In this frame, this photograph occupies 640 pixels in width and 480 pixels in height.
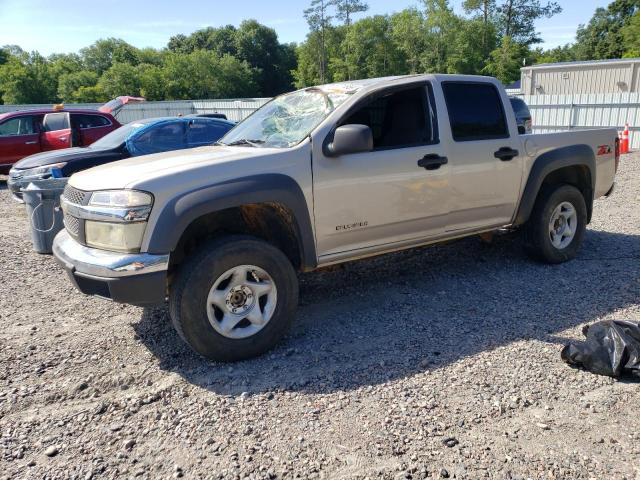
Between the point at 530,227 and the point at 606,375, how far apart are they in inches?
95.5

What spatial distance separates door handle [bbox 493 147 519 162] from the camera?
16.4ft

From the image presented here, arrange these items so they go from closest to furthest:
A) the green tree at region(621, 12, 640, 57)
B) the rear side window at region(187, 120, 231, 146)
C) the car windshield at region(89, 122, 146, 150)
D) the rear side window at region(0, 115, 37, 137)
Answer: the car windshield at region(89, 122, 146, 150), the rear side window at region(187, 120, 231, 146), the rear side window at region(0, 115, 37, 137), the green tree at region(621, 12, 640, 57)

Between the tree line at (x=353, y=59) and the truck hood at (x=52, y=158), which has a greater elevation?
the tree line at (x=353, y=59)

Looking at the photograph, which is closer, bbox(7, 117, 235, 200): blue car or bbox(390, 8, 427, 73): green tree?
bbox(7, 117, 235, 200): blue car

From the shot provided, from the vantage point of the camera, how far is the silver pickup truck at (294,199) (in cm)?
344

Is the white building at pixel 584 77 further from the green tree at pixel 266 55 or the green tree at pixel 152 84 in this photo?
the green tree at pixel 266 55

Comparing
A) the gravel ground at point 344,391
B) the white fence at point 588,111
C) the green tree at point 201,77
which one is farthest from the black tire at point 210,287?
the green tree at point 201,77

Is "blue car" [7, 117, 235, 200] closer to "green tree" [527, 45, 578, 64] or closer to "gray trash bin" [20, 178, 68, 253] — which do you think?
"gray trash bin" [20, 178, 68, 253]

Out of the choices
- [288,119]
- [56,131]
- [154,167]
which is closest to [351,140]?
[288,119]

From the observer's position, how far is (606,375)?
347 centimetres

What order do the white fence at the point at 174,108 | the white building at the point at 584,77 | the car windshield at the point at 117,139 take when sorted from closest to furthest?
the car windshield at the point at 117,139 → the white building at the point at 584,77 → the white fence at the point at 174,108

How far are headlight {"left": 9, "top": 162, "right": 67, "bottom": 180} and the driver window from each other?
201 inches

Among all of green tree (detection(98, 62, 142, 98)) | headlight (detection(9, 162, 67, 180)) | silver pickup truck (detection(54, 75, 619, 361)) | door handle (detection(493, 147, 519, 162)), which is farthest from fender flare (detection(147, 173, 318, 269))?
green tree (detection(98, 62, 142, 98))

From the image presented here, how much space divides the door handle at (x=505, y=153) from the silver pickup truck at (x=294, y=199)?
1 centimetres
